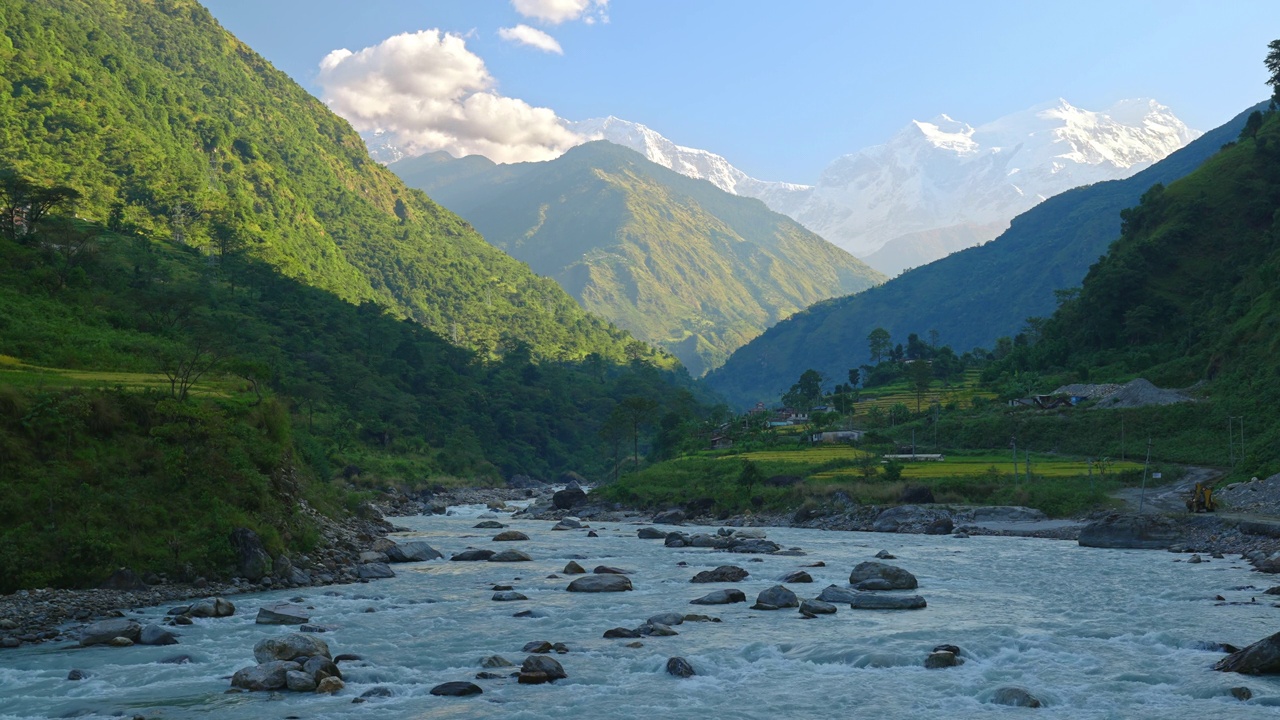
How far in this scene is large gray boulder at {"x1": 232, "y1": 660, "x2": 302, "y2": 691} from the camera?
21.5m

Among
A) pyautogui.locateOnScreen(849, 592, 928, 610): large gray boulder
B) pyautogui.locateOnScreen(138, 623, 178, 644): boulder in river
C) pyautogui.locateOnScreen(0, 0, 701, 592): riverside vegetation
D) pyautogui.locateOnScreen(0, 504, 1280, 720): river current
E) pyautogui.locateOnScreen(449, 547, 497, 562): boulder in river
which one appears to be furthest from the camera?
pyautogui.locateOnScreen(449, 547, 497, 562): boulder in river

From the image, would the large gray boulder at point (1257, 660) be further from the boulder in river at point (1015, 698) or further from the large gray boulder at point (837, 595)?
the large gray boulder at point (837, 595)

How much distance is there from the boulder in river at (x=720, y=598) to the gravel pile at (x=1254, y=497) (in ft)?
121

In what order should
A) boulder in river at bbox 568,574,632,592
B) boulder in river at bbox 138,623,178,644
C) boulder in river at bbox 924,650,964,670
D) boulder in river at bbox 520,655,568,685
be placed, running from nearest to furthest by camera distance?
boulder in river at bbox 520,655,568,685, boulder in river at bbox 924,650,964,670, boulder in river at bbox 138,623,178,644, boulder in river at bbox 568,574,632,592

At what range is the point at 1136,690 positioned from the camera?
21422 mm

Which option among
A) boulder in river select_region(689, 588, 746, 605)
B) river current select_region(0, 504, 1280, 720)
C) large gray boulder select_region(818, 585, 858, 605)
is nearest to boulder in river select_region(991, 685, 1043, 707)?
river current select_region(0, 504, 1280, 720)

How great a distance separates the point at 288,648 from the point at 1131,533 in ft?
149

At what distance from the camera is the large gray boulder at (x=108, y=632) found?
82.5 ft

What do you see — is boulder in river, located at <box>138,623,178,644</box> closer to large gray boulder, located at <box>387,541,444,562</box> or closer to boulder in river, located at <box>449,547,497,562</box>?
large gray boulder, located at <box>387,541,444,562</box>

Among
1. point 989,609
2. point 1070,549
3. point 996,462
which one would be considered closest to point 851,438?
point 996,462

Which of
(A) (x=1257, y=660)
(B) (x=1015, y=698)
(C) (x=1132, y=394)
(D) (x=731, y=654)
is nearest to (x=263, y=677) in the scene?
(D) (x=731, y=654)

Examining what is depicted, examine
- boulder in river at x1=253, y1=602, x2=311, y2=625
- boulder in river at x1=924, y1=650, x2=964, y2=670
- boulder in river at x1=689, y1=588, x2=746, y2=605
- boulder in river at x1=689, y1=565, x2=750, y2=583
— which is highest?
boulder in river at x1=253, y1=602, x2=311, y2=625

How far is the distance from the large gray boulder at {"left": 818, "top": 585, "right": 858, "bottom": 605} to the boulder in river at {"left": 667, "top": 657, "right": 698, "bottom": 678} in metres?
11.4

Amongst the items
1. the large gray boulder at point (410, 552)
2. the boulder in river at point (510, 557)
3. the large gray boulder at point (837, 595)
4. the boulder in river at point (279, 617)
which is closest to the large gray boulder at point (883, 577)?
the large gray boulder at point (837, 595)
